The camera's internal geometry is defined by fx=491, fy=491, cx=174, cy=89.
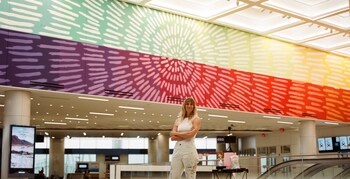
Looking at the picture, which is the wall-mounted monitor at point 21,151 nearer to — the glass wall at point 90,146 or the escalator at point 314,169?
the escalator at point 314,169

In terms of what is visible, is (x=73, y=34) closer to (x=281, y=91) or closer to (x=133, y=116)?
(x=133, y=116)

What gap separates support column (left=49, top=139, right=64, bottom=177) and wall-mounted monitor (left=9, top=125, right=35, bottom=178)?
27.0 m

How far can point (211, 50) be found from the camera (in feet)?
68.7

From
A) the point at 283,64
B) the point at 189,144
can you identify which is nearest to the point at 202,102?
the point at 283,64

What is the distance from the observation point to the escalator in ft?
20.6

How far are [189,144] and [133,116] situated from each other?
18639mm

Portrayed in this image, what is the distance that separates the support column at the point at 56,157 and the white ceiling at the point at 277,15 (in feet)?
78.4

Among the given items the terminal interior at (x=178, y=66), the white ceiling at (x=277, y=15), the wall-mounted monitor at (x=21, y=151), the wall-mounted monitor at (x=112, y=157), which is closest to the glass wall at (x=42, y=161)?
the wall-mounted monitor at (x=112, y=157)

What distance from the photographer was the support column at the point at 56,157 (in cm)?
4088

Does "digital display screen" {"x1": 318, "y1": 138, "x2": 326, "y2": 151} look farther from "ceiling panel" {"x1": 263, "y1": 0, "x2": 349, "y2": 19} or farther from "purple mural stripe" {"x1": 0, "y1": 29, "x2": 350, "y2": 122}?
"ceiling panel" {"x1": 263, "y1": 0, "x2": 349, "y2": 19}

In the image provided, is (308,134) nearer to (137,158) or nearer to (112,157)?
(112,157)

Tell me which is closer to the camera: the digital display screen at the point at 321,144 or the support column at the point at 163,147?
the digital display screen at the point at 321,144

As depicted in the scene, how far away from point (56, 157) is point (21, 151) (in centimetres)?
2730

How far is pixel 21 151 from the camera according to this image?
14.4m
